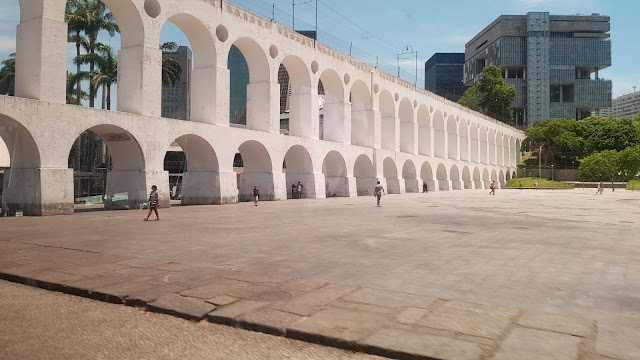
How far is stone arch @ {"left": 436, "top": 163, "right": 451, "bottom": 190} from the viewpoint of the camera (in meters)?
54.1

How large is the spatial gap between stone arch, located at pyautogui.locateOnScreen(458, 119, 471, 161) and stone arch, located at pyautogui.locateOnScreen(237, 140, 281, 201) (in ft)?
123

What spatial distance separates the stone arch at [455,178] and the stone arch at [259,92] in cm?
3364

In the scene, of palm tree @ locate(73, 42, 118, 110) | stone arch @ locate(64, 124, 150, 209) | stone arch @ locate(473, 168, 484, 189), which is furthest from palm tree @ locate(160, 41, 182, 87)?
stone arch @ locate(473, 168, 484, 189)

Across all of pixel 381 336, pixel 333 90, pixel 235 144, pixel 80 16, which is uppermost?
pixel 80 16

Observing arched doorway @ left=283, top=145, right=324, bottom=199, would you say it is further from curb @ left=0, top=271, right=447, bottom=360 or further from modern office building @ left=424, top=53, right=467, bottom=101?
modern office building @ left=424, top=53, right=467, bottom=101

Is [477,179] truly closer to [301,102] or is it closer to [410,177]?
[410,177]

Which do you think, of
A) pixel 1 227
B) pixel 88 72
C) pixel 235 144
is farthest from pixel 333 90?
pixel 1 227

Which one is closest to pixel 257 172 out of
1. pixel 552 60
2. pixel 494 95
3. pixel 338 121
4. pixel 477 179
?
pixel 338 121

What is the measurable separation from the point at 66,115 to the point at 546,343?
61.5ft

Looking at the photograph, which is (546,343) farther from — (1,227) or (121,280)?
(1,227)

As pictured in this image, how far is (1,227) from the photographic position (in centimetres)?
1328

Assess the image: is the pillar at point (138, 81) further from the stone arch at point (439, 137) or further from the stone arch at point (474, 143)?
the stone arch at point (474, 143)

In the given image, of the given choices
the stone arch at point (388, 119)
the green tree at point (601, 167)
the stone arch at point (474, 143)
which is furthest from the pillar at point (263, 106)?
the green tree at point (601, 167)

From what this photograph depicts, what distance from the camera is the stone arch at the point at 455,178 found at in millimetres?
57094
